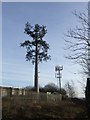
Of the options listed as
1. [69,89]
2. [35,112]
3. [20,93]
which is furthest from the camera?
[69,89]

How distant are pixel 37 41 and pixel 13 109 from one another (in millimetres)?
32808

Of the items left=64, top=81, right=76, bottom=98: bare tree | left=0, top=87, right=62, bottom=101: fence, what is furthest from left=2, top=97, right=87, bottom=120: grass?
left=64, top=81, right=76, bottom=98: bare tree

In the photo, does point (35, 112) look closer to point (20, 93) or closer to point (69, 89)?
point (20, 93)

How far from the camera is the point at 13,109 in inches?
1235

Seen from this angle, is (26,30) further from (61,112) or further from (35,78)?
(61,112)

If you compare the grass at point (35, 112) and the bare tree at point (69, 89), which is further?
the bare tree at point (69, 89)

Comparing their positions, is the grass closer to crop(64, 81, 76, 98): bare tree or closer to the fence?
the fence

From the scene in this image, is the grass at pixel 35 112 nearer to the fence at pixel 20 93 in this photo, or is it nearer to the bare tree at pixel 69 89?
the fence at pixel 20 93

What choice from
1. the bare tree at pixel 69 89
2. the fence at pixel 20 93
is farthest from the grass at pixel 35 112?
the bare tree at pixel 69 89

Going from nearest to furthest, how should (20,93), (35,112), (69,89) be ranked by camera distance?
(35,112), (20,93), (69,89)

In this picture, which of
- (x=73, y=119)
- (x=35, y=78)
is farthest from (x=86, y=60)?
(x=35, y=78)

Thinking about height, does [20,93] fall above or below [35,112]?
above

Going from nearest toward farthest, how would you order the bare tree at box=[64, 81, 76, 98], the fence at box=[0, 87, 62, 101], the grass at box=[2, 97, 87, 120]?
the grass at box=[2, 97, 87, 120], the fence at box=[0, 87, 62, 101], the bare tree at box=[64, 81, 76, 98]

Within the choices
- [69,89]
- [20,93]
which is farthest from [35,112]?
[69,89]
